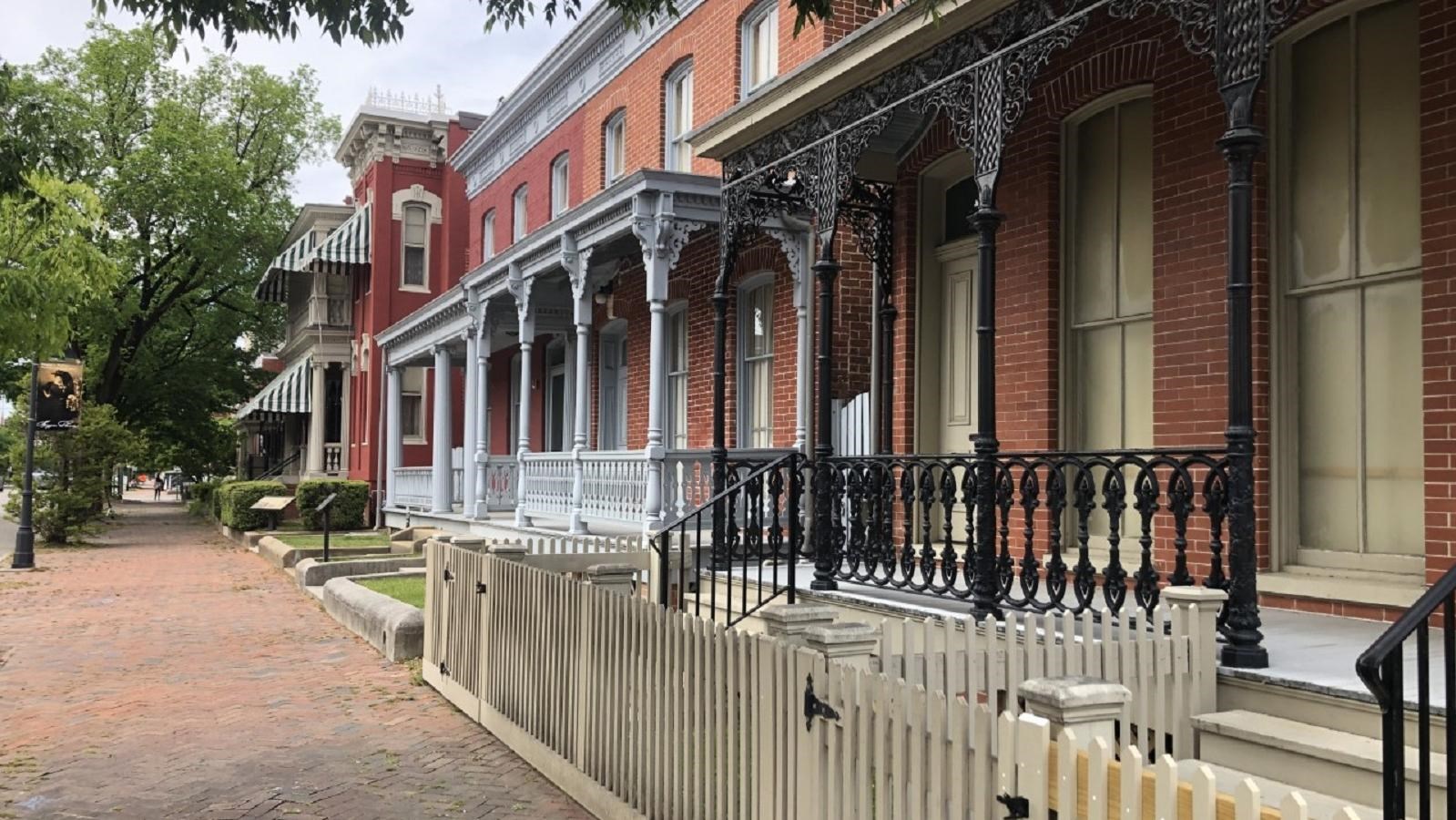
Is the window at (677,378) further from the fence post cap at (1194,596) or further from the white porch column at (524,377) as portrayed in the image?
the fence post cap at (1194,596)

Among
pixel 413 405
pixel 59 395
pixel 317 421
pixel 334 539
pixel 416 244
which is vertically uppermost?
pixel 416 244

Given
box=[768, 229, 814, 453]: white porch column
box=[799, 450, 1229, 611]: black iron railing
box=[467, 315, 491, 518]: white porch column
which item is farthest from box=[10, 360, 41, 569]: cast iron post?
box=[799, 450, 1229, 611]: black iron railing

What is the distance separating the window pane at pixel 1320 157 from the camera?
7031 millimetres

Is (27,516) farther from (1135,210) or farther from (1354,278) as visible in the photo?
(1354,278)

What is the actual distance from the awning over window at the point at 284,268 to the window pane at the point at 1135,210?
2512 centimetres

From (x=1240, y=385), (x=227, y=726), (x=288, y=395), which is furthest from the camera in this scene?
(x=288, y=395)

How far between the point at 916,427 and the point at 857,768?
23.2 ft

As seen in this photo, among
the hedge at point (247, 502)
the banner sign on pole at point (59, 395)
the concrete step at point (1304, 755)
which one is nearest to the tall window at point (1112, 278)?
the concrete step at point (1304, 755)

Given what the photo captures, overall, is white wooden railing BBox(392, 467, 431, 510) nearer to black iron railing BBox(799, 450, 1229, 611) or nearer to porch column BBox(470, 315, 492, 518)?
porch column BBox(470, 315, 492, 518)

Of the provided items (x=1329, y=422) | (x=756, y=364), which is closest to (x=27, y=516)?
(x=756, y=364)

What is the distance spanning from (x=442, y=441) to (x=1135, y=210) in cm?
1520

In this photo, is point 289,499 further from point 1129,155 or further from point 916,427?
point 1129,155

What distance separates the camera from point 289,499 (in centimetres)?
2523

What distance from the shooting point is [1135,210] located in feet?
28.1
